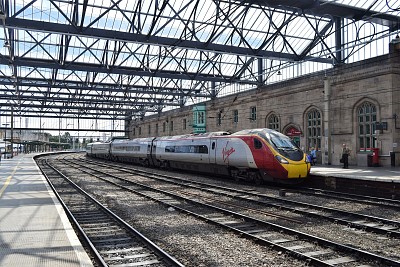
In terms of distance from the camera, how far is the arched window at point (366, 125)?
24750mm

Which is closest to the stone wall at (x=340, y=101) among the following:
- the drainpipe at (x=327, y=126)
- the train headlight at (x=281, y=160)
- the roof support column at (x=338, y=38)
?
the drainpipe at (x=327, y=126)

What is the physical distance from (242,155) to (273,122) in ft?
49.5

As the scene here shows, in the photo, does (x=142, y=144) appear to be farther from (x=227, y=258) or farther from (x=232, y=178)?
(x=227, y=258)

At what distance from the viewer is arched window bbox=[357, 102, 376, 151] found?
2475cm

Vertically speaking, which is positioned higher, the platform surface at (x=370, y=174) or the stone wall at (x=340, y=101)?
the stone wall at (x=340, y=101)

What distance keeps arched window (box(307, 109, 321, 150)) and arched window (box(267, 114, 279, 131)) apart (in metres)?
3.77

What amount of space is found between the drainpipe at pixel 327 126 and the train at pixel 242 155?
7.22 meters

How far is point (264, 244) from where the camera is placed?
8.18 metres

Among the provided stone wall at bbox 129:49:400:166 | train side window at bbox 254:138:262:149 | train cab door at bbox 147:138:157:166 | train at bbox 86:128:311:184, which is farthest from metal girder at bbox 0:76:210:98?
train side window at bbox 254:138:262:149

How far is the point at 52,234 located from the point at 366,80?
72.5ft

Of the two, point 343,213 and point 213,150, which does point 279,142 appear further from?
point 343,213

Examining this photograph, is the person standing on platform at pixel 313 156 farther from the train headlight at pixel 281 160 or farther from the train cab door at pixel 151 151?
the train cab door at pixel 151 151

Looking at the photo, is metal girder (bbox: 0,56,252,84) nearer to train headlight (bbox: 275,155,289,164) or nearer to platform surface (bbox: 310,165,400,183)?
platform surface (bbox: 310,165,400,183)

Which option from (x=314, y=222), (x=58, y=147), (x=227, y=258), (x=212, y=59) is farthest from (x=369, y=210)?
(x=58, y=147)
